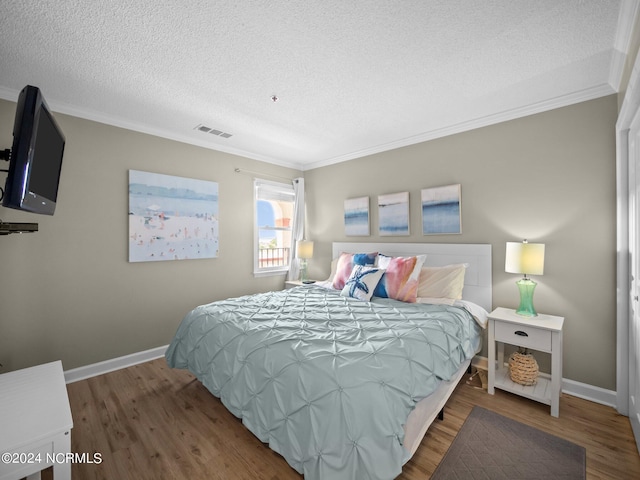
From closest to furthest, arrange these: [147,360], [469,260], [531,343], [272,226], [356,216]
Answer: [531,343], [469,260], [147,360], [356,216], [272,226]

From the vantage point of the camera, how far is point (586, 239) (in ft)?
7.86

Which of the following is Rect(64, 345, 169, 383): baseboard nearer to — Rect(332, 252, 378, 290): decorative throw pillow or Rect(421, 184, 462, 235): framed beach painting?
Rect(332, 252, 378, 290): decorative throw pillow

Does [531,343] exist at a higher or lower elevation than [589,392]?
higher

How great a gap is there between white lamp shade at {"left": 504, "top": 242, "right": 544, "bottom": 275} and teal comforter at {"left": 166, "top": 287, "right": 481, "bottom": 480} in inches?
22.8

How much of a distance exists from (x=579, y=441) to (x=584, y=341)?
87cm

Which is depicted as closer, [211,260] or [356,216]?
[211,260]

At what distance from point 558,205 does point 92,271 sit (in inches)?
173

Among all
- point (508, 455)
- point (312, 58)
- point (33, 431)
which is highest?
point (312, 58)

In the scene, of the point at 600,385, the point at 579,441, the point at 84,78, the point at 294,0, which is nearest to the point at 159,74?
the point at 84,78

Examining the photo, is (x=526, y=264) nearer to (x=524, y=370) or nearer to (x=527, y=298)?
(x=527, y=298)

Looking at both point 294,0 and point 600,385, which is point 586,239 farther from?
point 294,0

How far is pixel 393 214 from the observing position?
3656 millimetres
